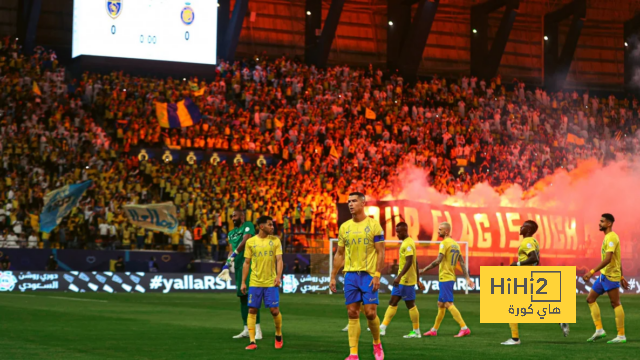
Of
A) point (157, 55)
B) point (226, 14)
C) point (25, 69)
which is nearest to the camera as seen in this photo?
point (25, 69)

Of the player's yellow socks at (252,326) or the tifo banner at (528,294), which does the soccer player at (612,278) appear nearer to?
the tifo banner at (528,294)

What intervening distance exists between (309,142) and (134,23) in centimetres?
1027

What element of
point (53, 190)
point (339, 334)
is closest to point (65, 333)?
point (339, 334)

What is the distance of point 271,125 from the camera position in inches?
1769

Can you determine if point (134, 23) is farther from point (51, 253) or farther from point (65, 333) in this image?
point (65, 333)

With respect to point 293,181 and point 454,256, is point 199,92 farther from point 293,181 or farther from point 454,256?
point 454,256

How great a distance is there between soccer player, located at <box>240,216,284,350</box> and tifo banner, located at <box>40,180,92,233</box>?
19.8 meters

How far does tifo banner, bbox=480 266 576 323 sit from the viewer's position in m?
14.1

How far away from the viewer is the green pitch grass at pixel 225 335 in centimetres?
1328

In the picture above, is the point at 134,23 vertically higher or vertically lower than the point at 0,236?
higher

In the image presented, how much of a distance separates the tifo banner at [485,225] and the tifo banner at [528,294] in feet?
74.3

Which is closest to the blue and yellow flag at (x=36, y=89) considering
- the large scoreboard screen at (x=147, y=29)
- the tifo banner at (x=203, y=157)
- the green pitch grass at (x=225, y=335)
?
the large scoreboard screen at (x=147, y=29)

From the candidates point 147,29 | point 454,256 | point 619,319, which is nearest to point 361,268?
point 454,256

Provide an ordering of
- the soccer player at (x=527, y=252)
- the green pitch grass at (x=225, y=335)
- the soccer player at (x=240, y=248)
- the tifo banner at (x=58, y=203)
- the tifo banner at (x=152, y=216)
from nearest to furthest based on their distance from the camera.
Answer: the green pitch grass at (x=225, y=335) → the soccer player at (x=527, y=252) → the soccer player at (x=240, y=248) → the tifo banner at (x=58, y=203) → the tifo banner at (x=152, y=216)
